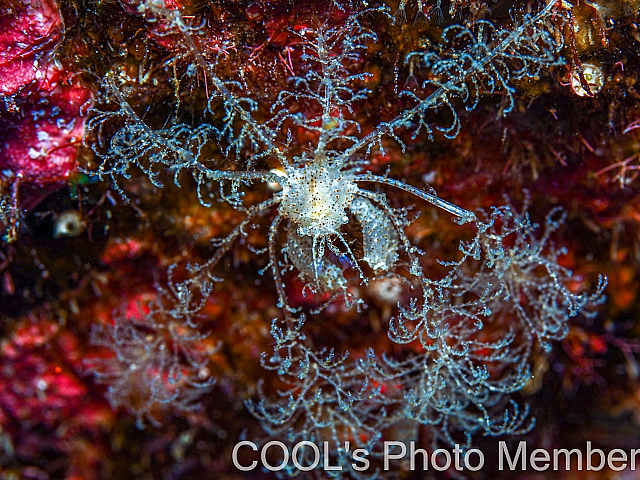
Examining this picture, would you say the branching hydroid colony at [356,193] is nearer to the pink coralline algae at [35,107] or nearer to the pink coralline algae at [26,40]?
the pink coralline algae at [35,107]

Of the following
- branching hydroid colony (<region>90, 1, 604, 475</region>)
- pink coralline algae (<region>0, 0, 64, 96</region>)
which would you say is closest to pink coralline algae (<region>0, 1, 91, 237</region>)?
pink coralline algae (<region>0, 0, 64, 96</region>)

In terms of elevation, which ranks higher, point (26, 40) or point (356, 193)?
point (26, 40)

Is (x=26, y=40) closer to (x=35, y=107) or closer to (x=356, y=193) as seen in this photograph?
(x=35, y=107)

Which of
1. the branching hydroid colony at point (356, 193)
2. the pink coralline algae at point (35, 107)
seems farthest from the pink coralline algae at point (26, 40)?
the branching hydroid colony at point (356, 193)

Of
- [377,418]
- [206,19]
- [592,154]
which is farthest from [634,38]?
→ [377,418]

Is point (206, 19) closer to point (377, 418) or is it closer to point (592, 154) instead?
point (592, 154)

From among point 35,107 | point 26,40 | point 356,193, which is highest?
point 26,40

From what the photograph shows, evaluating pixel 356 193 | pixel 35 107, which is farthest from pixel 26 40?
pixel 356 193

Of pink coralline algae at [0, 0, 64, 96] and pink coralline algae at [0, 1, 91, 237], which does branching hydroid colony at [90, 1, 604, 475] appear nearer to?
pink coralline algae at [0, 1, 91, 237]
